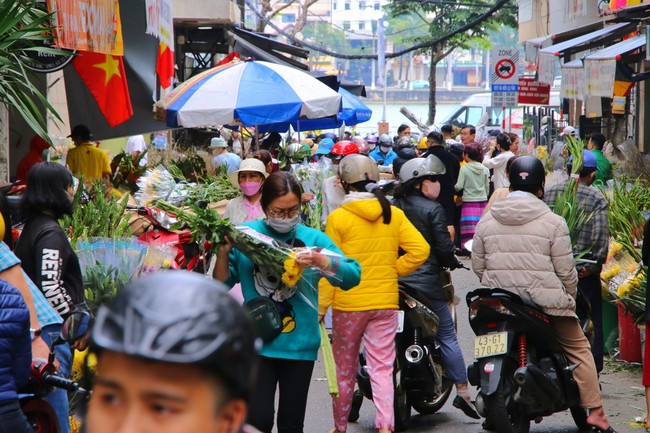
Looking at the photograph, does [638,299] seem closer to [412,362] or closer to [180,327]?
[412,362]

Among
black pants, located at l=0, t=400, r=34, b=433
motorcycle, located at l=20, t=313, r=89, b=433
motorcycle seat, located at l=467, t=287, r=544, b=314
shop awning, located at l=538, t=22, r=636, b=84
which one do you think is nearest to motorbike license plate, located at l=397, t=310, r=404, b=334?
motorcycle seat, located at l=467, t=287, r=544, b=314

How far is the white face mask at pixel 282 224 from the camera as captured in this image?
518 cm

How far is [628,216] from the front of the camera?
30.7 ft

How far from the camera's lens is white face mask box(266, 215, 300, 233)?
17.0 feet

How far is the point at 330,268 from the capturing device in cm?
489

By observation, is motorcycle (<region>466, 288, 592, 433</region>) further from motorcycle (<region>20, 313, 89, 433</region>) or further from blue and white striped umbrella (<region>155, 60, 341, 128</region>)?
blue and white striped umbrella (<region>155, 60, 341, 128</region>)

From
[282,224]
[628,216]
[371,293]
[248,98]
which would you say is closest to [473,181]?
[248,98]

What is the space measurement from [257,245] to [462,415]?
3.28m

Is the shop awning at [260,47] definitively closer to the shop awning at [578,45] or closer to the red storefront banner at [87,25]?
the shop awning at [578,45]

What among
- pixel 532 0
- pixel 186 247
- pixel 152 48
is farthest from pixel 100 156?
pixel 532 0

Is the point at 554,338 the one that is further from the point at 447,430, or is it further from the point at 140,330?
the point at 140,330

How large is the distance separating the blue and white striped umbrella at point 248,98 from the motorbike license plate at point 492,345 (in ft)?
16.8

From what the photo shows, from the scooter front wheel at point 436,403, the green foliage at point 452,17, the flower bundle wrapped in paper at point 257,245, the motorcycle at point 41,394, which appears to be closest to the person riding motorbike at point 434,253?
the scooter front wheel at point 436,403

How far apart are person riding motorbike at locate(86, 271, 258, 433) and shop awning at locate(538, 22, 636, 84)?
17.6m
